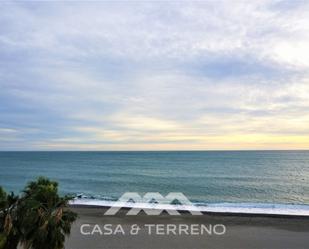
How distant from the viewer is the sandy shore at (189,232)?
18.8m

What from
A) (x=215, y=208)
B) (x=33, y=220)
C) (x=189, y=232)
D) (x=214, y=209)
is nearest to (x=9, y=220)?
(x=33, y=220)

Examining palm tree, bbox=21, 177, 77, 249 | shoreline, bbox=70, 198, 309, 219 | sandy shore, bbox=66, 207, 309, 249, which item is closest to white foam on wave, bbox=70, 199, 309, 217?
shoreline, bbox=70, 198, 309, 219

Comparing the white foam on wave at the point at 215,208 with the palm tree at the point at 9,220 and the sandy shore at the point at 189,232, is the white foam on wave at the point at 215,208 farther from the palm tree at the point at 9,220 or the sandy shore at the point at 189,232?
the palm tree at the point at 9,220

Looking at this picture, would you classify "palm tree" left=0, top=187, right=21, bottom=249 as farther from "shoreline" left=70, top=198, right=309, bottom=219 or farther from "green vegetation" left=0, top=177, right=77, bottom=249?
"shoreline" left=70, top=198, right=309, bottom=219

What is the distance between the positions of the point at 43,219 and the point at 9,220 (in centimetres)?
108

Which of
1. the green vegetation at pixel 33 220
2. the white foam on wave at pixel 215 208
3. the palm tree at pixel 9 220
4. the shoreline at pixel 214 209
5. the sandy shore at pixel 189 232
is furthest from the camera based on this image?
the white foam on wave at pixel 215 208

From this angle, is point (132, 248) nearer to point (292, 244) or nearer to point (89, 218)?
point (89, 218)

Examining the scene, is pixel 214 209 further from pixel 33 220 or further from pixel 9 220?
pixel 9 220

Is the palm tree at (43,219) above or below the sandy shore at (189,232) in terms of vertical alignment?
above

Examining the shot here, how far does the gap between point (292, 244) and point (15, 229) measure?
1469 centimetres

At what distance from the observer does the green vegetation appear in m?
11.6

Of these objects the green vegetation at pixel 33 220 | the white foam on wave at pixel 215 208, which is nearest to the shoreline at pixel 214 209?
the white foam on wave at pixel 215 208

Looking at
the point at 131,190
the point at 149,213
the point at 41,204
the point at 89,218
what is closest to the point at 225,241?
the point at 149,213

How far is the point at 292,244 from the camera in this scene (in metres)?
19.2
